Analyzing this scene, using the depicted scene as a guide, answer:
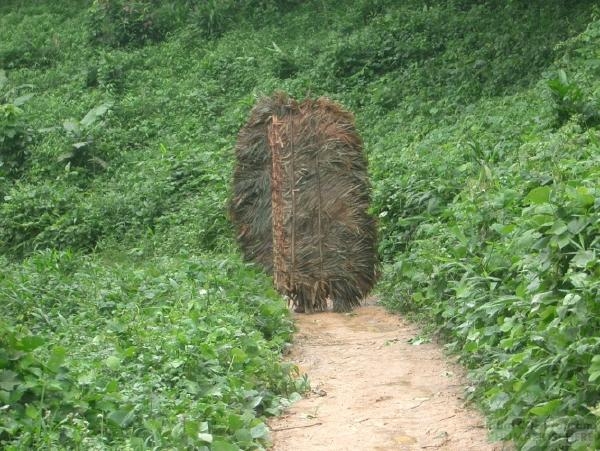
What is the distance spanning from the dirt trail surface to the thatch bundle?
1.03 meters

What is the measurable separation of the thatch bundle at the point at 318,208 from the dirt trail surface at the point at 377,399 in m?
1.03

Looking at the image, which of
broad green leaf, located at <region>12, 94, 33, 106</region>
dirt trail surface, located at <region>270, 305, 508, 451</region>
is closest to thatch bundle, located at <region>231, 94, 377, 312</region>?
dirt trail surface, located at <region>270, 305, 508, 451</region>

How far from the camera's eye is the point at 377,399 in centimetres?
657

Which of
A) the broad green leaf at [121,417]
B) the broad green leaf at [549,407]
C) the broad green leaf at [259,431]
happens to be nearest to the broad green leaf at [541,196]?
the broad green leaf at [549,407]

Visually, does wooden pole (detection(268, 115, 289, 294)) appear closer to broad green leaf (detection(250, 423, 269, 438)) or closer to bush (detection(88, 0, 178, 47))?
broad green leaf (detection(250, 423, 269, 438))

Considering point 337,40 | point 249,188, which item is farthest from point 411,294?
point 337,40

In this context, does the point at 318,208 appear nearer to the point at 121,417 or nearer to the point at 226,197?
the point at 226,197

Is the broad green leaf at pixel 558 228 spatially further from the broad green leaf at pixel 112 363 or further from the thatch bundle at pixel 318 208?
the thatch bundle at pixel 318 208

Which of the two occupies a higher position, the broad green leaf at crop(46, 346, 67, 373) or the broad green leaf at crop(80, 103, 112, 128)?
the broad green leaf at crop(80, 103, 112, 128)

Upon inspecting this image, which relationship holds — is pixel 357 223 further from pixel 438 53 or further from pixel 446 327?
pixel 438 53

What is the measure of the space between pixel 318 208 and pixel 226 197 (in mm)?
3854

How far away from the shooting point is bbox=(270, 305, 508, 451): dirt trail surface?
5750 mm

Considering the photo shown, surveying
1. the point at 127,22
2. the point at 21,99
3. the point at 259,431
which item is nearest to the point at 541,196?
the point at 259,431

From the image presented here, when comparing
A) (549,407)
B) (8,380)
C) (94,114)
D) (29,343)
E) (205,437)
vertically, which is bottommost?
(205,437)
